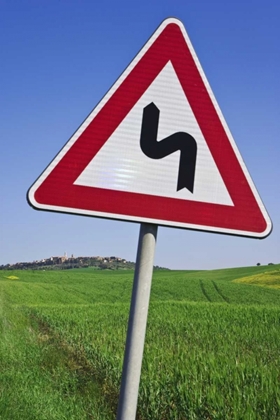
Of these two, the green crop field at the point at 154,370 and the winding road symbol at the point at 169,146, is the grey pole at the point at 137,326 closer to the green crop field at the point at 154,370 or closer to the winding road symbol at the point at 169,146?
the winding road symbol at the point at 169,146

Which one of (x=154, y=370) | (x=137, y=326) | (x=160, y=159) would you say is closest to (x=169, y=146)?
(x=160, y=159)

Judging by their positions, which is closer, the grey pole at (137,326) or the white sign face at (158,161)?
the grey pole at (137,326)

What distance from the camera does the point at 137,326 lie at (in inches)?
94.7

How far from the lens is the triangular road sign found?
251 centimetres

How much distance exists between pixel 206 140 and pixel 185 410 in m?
3.75

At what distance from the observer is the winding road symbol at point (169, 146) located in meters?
2.53

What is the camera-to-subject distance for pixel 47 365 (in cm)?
850

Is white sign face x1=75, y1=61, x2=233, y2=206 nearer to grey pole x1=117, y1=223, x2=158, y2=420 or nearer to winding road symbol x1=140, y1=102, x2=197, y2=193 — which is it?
winding road symbol x1=140, y1=102, x2=197, y2=193

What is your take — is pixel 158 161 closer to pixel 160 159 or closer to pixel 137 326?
pixel 160 159

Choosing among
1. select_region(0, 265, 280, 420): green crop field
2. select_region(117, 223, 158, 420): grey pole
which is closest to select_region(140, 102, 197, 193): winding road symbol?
select_region(117, 223, 158, 420): grey pole

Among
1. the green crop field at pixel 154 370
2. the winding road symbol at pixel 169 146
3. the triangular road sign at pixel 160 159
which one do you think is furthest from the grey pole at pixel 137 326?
the green crop field at pixel 154 370

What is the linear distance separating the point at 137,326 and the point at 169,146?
76 centimetres

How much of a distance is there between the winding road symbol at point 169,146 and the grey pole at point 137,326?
255mm

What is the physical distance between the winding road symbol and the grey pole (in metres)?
0.26
